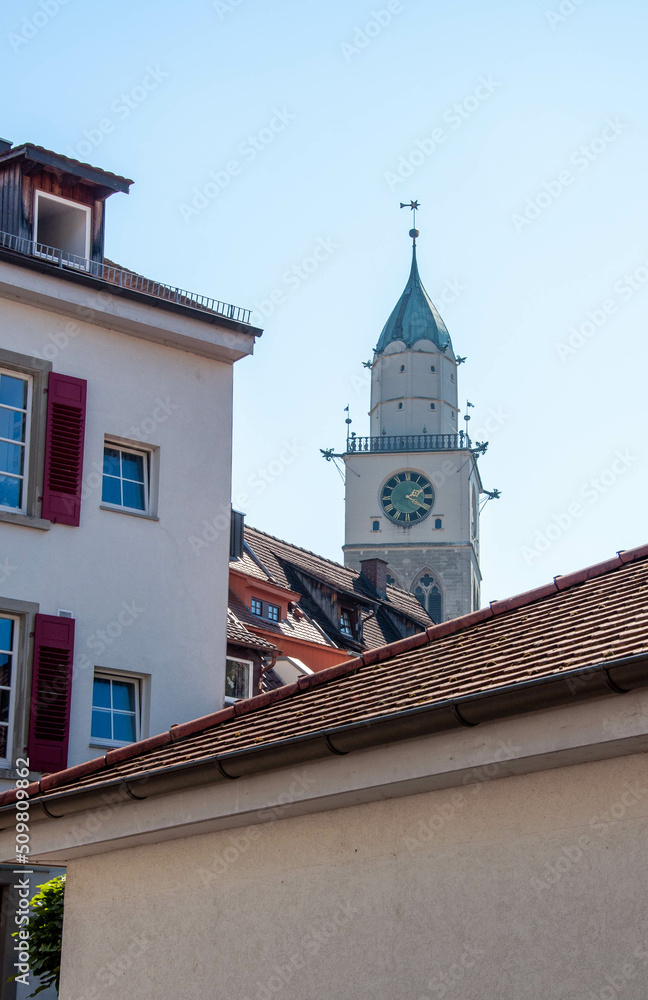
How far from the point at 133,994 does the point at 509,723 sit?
11.5 feet

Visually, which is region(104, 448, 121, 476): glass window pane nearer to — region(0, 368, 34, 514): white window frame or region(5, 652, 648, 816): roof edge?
region(0, 368, 34, 514): white window frame

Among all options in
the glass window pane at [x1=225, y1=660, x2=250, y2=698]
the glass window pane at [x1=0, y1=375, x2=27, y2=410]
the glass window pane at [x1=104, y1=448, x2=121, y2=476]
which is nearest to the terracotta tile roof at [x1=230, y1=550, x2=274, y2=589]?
the glass window pane at [x1=225, y1=660, x2=250, y2=698]

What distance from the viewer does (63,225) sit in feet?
Result: 64.8

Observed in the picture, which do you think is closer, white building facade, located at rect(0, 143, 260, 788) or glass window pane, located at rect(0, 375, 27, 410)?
white building facade, located at rect(0, 143, 260, 788)

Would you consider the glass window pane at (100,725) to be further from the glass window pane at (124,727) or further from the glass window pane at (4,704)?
the glass window pane at (4,704)

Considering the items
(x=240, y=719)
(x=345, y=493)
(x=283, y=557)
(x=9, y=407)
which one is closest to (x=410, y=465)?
(x=345, y=493)

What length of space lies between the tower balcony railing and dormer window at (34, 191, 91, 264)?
8008 centimetres

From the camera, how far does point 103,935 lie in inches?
364

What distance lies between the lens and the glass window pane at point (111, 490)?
17.9m

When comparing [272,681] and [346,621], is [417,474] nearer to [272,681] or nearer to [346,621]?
[346,621]

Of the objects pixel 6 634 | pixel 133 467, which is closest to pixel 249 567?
pixel 133 467

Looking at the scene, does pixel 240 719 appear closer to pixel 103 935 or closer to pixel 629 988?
pixel 103 935

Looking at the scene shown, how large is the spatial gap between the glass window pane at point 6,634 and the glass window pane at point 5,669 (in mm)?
93

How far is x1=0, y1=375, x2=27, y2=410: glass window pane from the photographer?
16.9 metres
